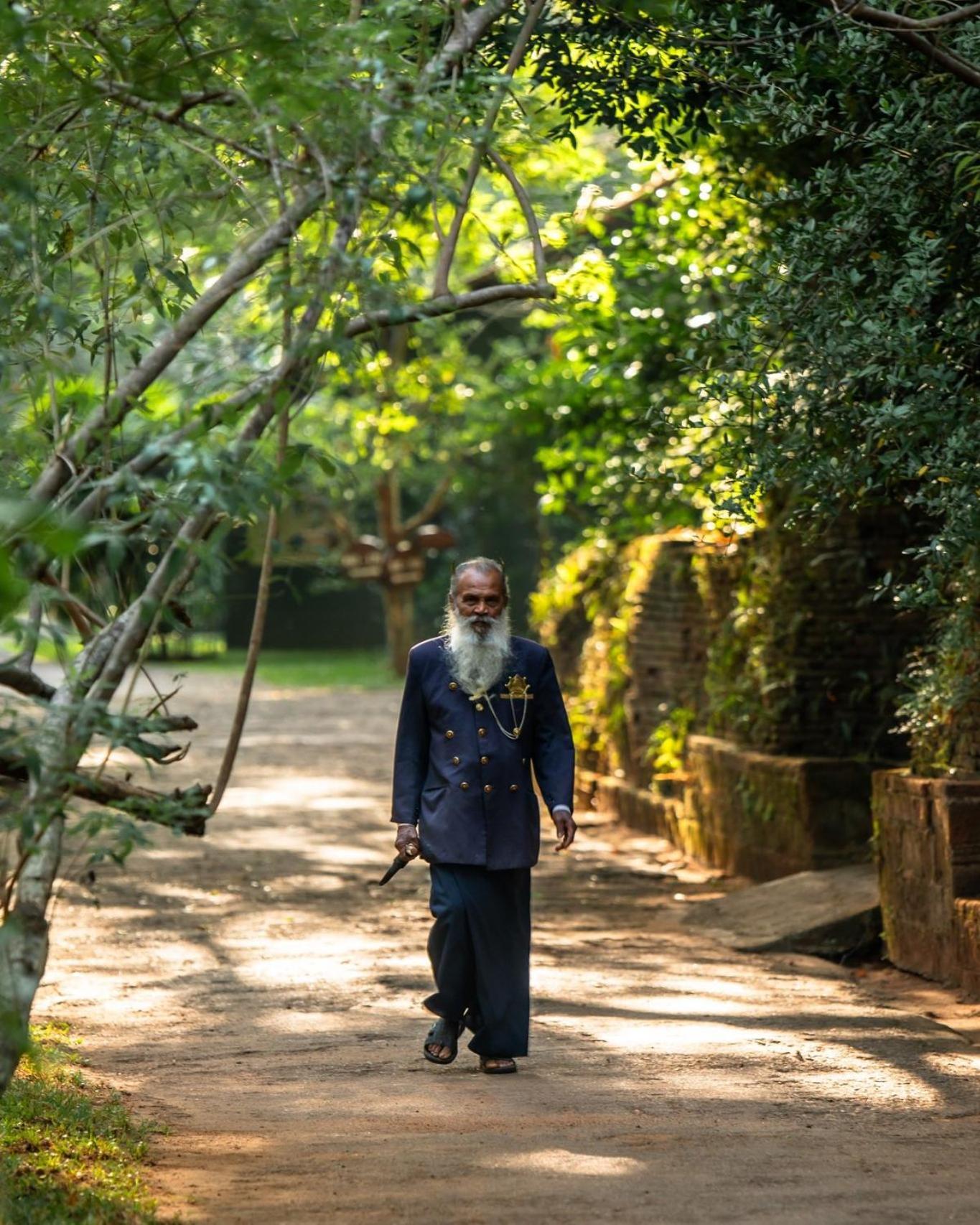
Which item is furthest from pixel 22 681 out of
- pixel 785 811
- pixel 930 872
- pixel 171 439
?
pixel 785 811

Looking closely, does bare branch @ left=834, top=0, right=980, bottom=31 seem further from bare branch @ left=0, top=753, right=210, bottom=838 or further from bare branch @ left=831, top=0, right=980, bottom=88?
bare branch @ left=0, top=753, right=210, bottom=838

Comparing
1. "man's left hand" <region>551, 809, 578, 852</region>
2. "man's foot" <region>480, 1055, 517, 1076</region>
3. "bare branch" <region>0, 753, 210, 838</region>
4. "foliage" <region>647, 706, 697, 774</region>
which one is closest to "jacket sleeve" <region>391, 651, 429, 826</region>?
"man's left hand" <region>551, 809, 578, 852</region>

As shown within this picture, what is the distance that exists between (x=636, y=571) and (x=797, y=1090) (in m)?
9.46

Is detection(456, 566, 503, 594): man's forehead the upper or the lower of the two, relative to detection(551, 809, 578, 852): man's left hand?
upper

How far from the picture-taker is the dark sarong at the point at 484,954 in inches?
273

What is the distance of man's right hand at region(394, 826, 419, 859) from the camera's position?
690cm

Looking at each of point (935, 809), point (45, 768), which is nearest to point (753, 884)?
point (935, 809)

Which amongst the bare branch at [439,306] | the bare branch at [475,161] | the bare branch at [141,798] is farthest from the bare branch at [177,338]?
the bare branch at [141,798]

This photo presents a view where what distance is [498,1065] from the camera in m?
6.91

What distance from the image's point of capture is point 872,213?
7281 millimetres

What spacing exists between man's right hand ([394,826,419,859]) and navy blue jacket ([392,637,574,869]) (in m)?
0.04

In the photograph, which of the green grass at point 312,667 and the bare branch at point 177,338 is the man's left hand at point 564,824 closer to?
the bare branch at point 177,338

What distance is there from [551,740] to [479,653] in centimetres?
45

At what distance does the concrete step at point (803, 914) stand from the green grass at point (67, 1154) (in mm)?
4516
